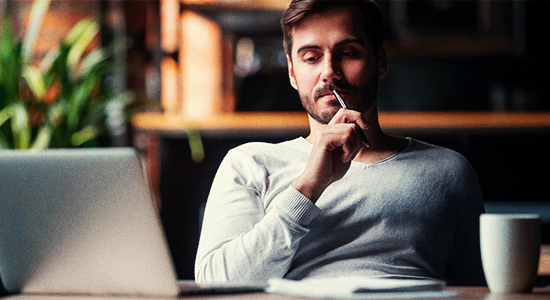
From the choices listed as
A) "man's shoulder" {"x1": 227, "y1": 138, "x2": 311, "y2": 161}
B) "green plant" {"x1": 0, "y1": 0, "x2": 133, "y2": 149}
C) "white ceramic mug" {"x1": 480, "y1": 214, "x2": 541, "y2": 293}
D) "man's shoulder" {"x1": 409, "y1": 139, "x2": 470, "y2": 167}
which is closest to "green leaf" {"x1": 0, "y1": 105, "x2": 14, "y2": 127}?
"green plant" {"x1": 0, "y1": 0, "x2": 133, "y2": 149}

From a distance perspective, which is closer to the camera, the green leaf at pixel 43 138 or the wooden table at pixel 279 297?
the wooden table at pixel 279 297

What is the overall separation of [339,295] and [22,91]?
1621mm

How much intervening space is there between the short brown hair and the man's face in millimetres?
15

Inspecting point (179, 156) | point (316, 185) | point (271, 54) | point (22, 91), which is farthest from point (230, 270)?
point (271, 54)

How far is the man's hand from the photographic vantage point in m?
1.07

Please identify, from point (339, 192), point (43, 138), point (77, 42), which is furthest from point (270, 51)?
point (339, 192)

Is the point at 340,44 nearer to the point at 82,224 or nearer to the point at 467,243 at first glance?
the point at 467,243

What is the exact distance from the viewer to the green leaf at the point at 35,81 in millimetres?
2039

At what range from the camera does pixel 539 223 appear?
927mm

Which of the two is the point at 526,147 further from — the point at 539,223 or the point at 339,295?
the point at 339,295

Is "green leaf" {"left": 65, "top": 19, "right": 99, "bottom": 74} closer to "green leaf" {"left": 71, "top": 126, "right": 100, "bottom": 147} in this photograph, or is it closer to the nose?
"green leaf" {"left": 71, "top": 126, "right": 100, "bottom": 147}

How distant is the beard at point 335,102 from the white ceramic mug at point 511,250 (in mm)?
458

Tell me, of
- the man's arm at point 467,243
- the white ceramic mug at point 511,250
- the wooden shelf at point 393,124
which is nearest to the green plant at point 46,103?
the wooden shelf at point 393,124

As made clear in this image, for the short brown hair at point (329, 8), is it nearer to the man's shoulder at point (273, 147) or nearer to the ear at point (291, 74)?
the ear at point (291, 74)
